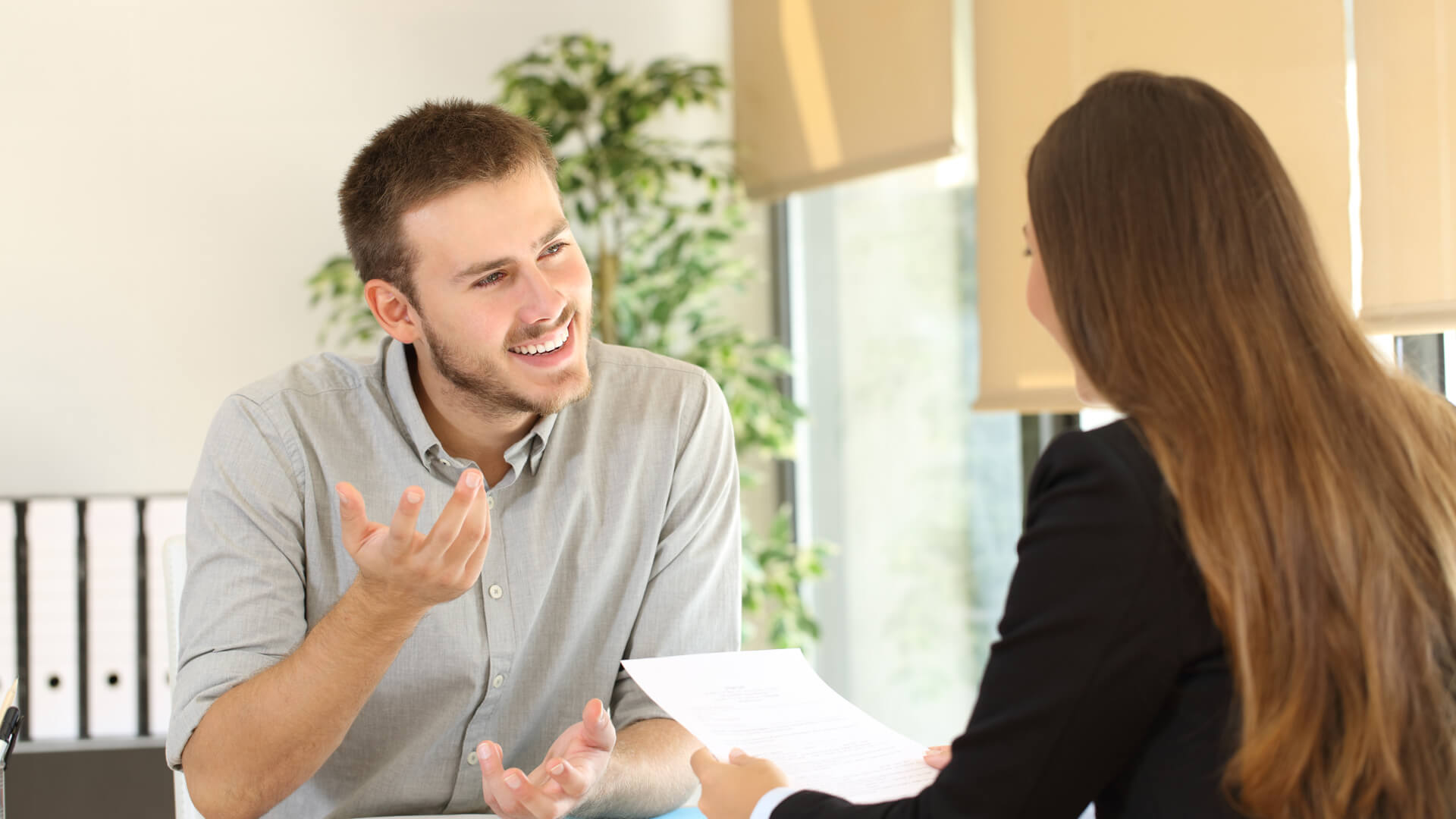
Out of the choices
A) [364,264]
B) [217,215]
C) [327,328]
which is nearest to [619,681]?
[364,264]

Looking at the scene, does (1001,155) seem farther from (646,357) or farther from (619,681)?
(619,681)

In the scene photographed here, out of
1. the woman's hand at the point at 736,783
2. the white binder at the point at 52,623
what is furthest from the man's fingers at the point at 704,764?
the white binder at the point at 52,623

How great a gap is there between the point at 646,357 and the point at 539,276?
0.78ft

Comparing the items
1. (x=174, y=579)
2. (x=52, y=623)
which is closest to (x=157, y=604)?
(x=52, y=623)

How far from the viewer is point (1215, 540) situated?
0.74 meters

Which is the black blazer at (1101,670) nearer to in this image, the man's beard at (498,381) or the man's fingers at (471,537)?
the man's fingers at (471,537)

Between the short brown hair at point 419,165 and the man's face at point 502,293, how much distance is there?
0.06ft

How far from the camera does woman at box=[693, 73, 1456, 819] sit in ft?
2.45

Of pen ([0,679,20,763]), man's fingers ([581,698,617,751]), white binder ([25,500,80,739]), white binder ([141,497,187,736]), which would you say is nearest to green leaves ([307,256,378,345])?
white binder ([141,497,187,736])

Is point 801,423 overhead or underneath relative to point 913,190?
underneath

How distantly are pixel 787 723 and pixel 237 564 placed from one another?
649mm

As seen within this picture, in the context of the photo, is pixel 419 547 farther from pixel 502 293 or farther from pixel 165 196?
pixel 165 196

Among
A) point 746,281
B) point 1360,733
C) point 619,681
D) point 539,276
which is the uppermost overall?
point 746,281

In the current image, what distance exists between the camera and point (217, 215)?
285cm
